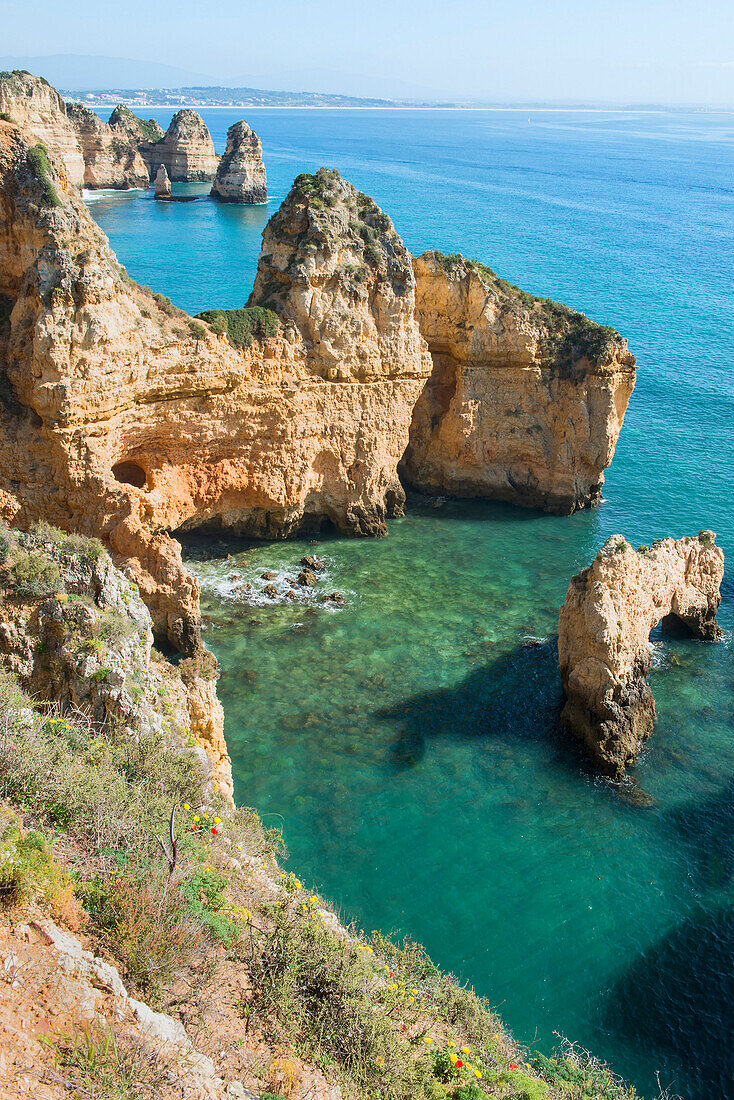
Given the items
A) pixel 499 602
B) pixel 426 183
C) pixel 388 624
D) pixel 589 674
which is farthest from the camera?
pixel 426 183

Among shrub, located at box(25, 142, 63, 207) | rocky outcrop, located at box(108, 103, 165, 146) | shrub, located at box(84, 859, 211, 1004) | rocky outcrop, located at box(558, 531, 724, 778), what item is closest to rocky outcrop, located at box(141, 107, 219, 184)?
rocky outcrop, located at box(108, 103, 165, 146)

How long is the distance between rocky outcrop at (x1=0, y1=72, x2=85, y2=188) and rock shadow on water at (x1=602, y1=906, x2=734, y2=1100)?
72.8 m

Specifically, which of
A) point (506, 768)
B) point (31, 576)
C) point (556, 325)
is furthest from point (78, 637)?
point (556, 325)

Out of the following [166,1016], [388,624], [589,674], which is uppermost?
[166,1016]

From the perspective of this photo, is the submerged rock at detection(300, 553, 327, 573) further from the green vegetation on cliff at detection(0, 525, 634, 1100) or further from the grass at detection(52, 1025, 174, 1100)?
the grass at detection(52, 1025, 174, 1100)

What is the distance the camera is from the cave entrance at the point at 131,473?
3094cm

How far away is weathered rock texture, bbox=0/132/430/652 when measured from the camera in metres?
25.4

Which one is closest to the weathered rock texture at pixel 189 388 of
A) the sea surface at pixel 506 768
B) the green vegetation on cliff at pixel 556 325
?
the sea surface at pixel 506 768

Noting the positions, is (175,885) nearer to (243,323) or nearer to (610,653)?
(610,653)

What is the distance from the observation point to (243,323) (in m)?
30.4

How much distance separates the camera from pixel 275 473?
108ft

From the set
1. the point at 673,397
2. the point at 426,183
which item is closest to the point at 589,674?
the point at 673,397

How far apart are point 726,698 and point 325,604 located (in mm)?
14011

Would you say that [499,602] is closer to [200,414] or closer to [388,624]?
[388,624]
